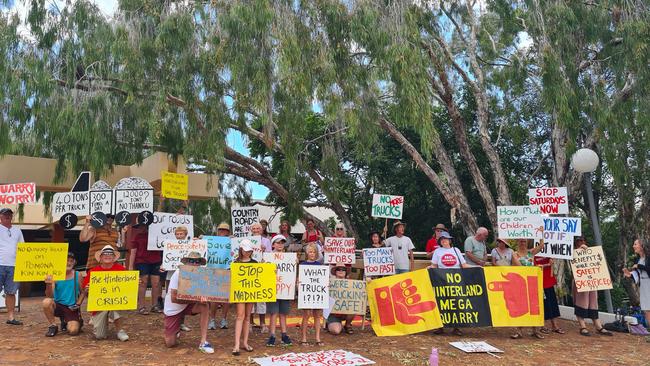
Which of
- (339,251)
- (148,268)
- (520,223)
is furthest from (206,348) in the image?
(520,223)

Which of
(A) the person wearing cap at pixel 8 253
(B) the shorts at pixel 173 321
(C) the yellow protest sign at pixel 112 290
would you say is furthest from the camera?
(A) the person wearing cap at pixel 8 253

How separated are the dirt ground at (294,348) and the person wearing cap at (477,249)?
3.64ft

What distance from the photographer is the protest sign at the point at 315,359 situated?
20.2 feet

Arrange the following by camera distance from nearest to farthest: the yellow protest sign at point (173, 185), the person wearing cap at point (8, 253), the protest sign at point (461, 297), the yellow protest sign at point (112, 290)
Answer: the yellow protest sign at point (112, 290)
the person wearing cap at point (8, 253)
the protest sign at point (461, 297)
the yellow protest sign at point (173, 185)

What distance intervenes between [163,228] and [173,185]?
1349mm

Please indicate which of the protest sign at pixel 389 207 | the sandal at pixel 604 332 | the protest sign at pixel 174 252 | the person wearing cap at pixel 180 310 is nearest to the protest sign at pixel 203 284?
the person wearing cap at pixel 180 310

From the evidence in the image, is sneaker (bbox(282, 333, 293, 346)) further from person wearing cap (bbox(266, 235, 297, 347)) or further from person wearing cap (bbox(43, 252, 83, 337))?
person wearing cap (bbox(43, 252, 83, 337))

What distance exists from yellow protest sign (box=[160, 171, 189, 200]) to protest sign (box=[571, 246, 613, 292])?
6950mm

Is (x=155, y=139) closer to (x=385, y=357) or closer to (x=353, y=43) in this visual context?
(x=353, y=43)

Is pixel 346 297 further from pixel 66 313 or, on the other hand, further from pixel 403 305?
pixel 66 313

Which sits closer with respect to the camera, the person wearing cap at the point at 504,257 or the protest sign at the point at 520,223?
the person wearing cap at the point at 504,257

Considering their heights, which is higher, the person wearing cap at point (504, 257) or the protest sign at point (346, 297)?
the person wearing cap at point (504, 257)

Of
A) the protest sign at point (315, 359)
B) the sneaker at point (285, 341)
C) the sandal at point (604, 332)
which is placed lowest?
the sandal at point (604, 332)

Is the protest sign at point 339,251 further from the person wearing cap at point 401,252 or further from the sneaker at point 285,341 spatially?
the sneaker at point 285,341
